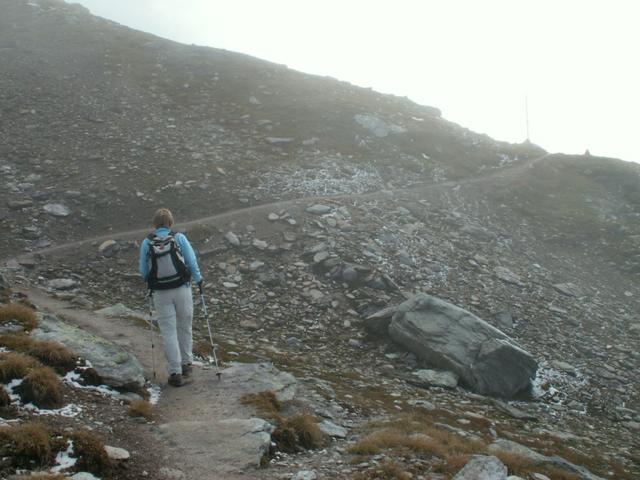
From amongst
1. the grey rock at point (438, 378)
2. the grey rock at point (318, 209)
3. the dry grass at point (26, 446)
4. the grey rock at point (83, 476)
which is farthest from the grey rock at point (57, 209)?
the grey rock at point (83, 476)

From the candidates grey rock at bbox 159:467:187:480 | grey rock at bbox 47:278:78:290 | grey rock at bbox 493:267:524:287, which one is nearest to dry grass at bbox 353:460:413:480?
grey rock at bbox 159:467:187:480

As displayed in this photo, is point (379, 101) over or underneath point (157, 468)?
over

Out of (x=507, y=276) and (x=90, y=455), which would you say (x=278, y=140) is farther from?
(x=90, y=455)

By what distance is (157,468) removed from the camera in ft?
24.6

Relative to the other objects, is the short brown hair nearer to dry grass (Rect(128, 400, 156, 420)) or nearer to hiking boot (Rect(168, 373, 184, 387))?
hiking boot (Rect(168, 373, 184, 387))

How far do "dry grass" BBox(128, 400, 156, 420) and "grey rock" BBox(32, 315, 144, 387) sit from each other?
0.93m

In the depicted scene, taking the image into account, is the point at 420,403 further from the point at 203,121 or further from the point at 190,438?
the point at 203,121

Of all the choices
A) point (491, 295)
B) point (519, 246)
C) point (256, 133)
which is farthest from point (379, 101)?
point (491, 295)

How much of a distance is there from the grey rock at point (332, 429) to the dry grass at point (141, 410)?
127 inches

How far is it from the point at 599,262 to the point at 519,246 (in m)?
4.78

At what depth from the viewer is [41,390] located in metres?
8.49

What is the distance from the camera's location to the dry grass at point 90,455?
22.9ft

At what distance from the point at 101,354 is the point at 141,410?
2257 millimetres

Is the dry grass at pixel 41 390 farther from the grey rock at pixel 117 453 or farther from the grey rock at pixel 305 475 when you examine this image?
the grey rock at pixel 305 475
